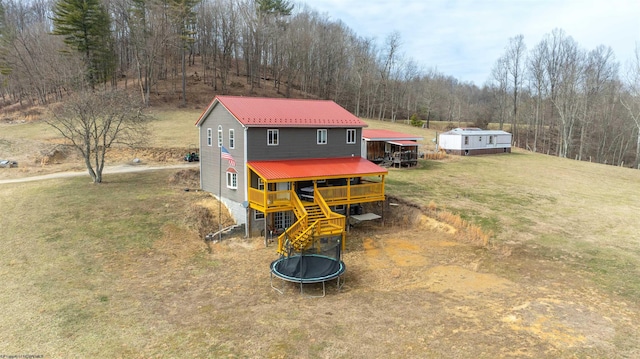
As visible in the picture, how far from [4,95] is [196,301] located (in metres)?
75.8

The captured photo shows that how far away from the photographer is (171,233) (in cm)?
2102

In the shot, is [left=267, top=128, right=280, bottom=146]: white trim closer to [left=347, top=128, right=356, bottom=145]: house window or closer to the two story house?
the two story house

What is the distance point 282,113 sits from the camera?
24266 mm

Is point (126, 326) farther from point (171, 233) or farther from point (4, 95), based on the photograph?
point (4, 95)

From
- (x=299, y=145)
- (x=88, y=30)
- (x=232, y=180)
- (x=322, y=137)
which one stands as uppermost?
(x=88, y=30)

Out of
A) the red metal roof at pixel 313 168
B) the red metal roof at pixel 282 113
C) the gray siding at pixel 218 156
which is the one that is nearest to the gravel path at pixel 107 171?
the gray siding at pixel 218 156

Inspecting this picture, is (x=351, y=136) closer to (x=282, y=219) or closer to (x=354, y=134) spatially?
(x=354, y=134)

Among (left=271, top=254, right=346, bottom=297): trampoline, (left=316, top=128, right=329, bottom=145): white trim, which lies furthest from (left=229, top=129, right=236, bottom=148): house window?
(left=271, top=254, right=346, bottom=297): trampoline

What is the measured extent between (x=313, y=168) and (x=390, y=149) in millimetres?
17972

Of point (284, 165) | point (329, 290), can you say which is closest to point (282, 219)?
point (284, 165)

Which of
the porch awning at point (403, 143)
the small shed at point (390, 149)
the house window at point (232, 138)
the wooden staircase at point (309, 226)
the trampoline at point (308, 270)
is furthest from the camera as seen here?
the small shed at point (390, 149)

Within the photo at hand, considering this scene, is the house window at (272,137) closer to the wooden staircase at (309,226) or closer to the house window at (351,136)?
the wooden staircase at (309,226)

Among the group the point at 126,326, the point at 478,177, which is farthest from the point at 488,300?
the point at 478,177

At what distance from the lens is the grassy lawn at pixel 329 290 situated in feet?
38.1
